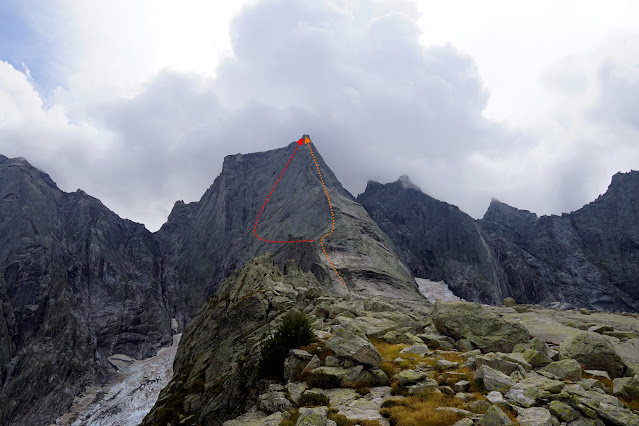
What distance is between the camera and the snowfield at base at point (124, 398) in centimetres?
12825

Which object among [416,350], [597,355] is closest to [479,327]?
[416,350]

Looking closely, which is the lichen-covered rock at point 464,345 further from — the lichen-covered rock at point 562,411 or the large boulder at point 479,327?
the lichen-covered rock at point 562,411

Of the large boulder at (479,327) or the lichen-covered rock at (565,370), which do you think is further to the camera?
the large boulder at (479,327)

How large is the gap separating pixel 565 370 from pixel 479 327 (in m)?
7.01

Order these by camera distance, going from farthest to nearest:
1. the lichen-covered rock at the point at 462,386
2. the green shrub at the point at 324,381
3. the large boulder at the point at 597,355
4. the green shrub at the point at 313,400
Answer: the large boulder at the point at 597,355 → the green shrub at the point at 324,381 → the green shrub at the point at 313,400 → the lichen-covered rock at the point at 462,386

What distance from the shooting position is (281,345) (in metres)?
20.0

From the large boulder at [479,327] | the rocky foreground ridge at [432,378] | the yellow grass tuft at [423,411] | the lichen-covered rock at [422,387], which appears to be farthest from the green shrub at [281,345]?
the large boulder at [479,327]

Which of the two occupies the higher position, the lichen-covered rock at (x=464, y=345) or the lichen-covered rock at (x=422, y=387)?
the lichen-covered rock at (x=464, y=345)

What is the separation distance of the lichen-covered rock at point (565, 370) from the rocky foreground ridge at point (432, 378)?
41 mm

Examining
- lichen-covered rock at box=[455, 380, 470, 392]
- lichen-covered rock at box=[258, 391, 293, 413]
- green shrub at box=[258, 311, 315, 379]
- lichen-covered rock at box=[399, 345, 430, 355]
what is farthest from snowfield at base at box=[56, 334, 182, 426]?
lichen-covered rock at box=[455, 380, 470, 392]

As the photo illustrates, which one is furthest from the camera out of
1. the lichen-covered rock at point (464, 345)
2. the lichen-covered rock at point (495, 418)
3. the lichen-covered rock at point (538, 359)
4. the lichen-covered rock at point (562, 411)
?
the lichen-covered rock at point (464, 345)

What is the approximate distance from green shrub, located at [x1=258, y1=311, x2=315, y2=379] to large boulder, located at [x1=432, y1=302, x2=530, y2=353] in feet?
28.8

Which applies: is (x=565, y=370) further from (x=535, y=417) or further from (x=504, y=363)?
(x=535, y=417)

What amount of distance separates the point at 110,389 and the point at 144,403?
41.8 m
